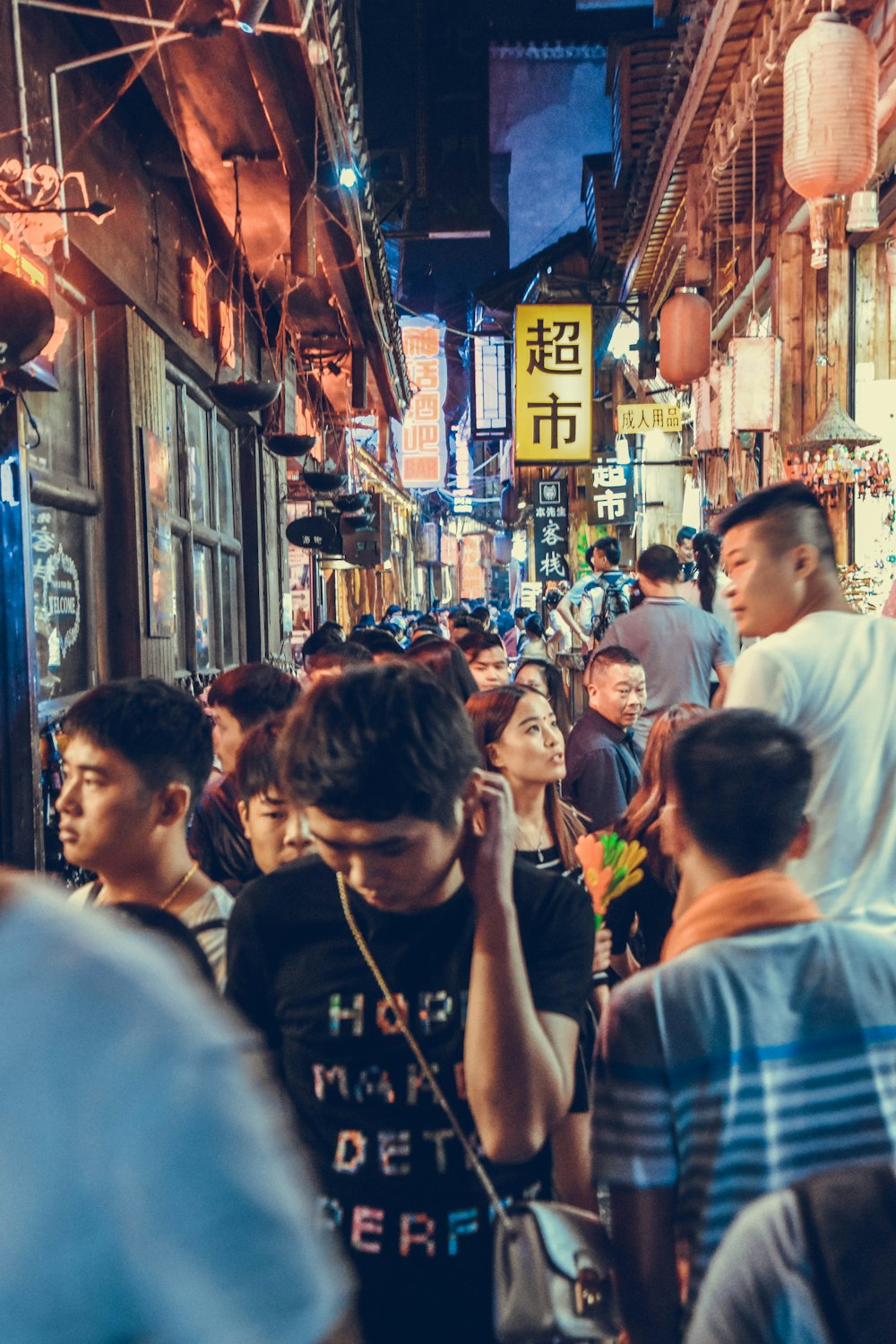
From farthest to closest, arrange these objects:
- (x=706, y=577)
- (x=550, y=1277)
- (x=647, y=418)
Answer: (x=647, y=418) → (x=706, y=577) → (x=550, y=1277)

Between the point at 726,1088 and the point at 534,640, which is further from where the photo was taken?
the point at 534,640

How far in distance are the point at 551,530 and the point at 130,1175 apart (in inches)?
815

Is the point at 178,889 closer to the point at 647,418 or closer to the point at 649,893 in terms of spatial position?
the point at 649,893

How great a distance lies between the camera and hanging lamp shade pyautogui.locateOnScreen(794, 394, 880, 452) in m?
7.57

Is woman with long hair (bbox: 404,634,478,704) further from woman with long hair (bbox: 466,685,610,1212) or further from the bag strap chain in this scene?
the bag strap chain

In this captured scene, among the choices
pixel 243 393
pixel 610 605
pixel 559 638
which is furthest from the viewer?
pixel 559 638

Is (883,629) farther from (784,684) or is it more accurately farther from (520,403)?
(520,403)

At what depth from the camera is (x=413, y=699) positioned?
2.07m

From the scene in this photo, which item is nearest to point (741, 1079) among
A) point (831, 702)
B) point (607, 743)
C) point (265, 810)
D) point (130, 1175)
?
point (130, 1175)

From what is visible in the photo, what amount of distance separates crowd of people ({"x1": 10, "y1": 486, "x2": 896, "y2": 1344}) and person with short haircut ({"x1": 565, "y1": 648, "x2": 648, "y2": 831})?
1.34 meters

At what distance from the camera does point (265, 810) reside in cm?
335

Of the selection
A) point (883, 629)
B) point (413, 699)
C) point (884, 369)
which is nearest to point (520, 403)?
point (884, 369)

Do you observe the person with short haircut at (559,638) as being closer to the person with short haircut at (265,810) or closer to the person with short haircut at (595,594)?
the person with short haircut at (595,594)

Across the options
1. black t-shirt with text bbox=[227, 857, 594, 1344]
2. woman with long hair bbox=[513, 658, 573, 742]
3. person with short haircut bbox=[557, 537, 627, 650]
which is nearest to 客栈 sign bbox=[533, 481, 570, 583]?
person with short haircut bbox=[557, 537, 627, 650]
